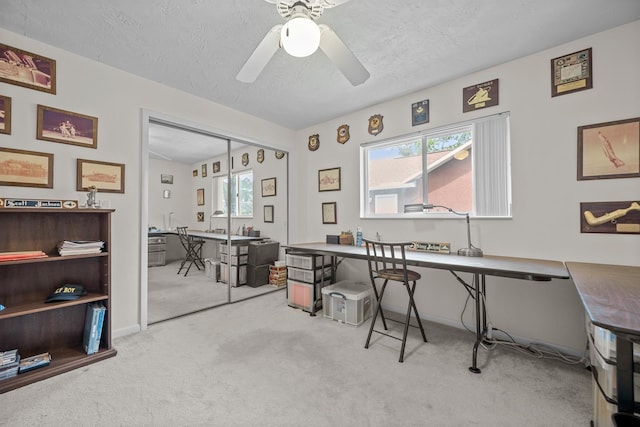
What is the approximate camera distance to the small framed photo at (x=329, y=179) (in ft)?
12.0

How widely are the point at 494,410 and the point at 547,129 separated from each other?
7.13ft

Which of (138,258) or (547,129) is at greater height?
(547,129)

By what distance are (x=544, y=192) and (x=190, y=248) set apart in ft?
13.1

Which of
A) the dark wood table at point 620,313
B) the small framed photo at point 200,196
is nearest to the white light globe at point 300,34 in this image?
the dark wood table at point 620,313

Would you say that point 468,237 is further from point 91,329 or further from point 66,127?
point 66,127

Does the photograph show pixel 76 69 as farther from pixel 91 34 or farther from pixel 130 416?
pixel 130 416

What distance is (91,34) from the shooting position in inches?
78.2

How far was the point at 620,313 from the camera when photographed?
0.98 meters

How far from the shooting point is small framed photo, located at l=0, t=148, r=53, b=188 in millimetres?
1910

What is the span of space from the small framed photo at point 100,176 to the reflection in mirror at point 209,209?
0.28 metres

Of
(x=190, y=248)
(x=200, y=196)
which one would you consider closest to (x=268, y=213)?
(x=200, y=196)

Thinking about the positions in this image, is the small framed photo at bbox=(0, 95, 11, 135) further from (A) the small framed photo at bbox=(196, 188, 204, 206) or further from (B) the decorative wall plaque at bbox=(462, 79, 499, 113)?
(B) the decorative wall plaque at bbox=(462, 79, 499, 113)

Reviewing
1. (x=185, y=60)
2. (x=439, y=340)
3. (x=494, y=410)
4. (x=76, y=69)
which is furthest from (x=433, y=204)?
(x=76, y=69)

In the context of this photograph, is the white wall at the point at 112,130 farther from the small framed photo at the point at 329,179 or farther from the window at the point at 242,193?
the small framed photo at the point at 329,179
